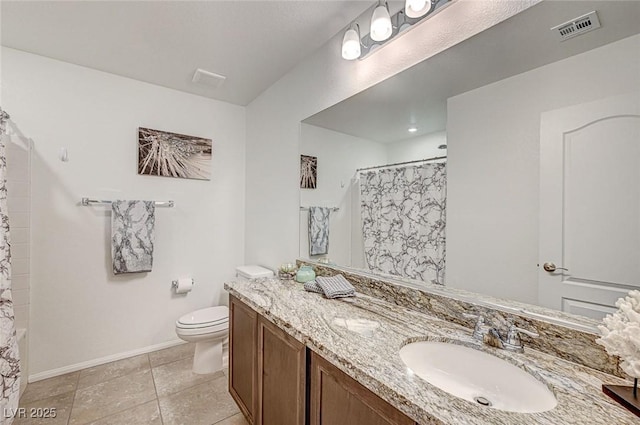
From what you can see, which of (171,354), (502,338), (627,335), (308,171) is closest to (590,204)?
(627,335)

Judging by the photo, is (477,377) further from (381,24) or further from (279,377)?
(381,24)

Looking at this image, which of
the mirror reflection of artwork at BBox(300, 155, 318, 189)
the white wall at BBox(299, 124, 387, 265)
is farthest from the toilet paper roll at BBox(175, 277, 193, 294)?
the mirror reflection of artwork at BBox(300, 155, 318, 189)

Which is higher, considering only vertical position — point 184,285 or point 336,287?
point 336,287

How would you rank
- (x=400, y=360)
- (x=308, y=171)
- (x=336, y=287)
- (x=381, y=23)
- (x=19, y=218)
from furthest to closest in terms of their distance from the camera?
(x=308, y=171), (x=19, y=218), (x=336, y=287), (x=381, y=23), (x=400, y=360)

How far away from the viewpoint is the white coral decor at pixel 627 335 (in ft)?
2.19

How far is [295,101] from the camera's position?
2299 mm

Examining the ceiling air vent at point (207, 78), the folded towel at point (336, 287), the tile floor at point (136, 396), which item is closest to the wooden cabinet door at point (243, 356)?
the tile floor at point (136, 396)

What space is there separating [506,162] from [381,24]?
3.05ft

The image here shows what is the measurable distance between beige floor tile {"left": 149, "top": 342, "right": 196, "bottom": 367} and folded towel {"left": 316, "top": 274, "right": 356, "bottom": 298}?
1695mm

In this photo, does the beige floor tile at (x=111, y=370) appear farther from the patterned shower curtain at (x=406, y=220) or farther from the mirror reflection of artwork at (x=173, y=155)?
the patterned shower curtain at (x=406, y=220)

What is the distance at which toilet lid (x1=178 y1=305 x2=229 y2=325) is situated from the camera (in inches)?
85.6

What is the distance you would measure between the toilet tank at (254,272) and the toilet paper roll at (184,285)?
473 mm

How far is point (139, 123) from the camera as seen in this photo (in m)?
2.53

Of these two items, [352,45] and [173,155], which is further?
[173,155]
